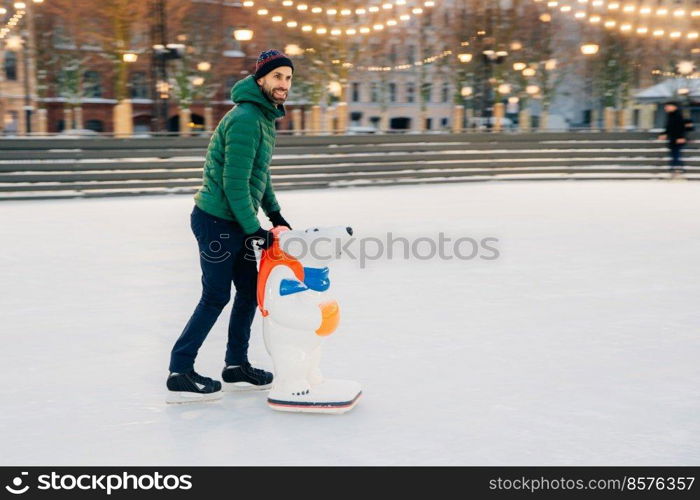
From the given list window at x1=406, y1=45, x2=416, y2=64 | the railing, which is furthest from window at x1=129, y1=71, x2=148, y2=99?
the railing

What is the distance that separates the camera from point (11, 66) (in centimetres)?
4941

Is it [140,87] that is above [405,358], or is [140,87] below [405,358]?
above

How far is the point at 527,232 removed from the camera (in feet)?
38.0

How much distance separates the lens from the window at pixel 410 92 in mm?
71125

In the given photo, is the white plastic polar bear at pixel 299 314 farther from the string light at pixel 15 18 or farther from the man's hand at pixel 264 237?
the string light at pixel 15 18

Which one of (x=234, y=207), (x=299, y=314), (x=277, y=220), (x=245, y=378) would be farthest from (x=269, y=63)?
(x=245, y=378)

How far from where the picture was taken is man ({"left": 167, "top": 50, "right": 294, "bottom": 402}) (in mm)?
4059

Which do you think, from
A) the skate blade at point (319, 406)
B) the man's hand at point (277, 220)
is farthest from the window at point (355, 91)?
the skate blade at point (319, 406)

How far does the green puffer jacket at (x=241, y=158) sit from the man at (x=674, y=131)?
1802 centimetres

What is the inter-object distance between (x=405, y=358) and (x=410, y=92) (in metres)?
67.8

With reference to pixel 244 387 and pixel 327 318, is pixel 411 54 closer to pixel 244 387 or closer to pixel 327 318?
pixel 244 387
